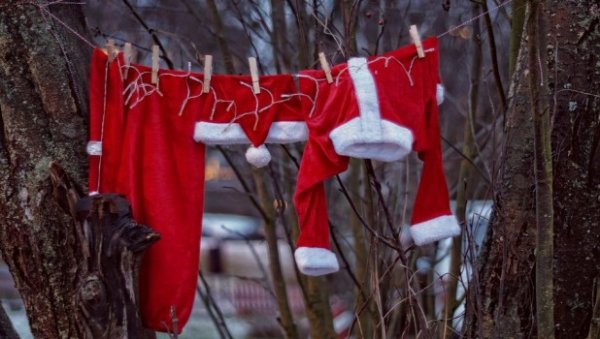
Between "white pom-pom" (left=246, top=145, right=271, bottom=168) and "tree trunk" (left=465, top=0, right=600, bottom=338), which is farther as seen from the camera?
"white pom-pom" (left=246, top=145, right=271, bottom=168)

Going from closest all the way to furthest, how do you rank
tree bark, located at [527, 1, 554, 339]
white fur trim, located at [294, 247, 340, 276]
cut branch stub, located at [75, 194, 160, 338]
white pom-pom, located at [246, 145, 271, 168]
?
tree bark, located at [527, 1, 554, 339] → cut branch stub, located at [75, 194, 160, 338] → white fur trim, located at [294, 247, 340, 276] → white pom-pom, located at [246, 145, 271, 168]

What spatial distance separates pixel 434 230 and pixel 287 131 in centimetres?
58

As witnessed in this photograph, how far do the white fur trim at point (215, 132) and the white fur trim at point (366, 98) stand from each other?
0.45 meters

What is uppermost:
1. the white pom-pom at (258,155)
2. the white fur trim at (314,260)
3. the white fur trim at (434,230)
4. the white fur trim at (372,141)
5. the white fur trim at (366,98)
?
the white fur trim at (366,98)

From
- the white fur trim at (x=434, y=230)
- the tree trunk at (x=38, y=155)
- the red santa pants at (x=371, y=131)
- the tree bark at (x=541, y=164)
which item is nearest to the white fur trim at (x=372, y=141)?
the red santa pants at (x=371, y=131)

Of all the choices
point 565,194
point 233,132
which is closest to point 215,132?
point 233,132

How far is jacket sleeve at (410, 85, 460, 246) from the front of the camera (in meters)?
2.69

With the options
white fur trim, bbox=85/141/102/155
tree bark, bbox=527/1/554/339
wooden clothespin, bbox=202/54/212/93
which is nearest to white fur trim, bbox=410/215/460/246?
tree bark, bbox=527/1/554/339

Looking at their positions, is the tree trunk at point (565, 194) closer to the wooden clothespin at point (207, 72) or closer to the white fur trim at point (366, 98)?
the white fur trim at point (366, 98)

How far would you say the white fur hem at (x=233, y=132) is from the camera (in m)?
2.77

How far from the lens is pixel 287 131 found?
2777 millimetres

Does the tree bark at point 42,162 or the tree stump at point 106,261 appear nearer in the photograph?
the tree stump at point 106,261

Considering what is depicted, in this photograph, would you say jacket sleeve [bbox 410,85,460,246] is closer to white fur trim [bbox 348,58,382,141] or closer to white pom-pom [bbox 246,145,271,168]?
white fur trim [bbox 348,58,382,141]

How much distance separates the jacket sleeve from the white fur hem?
414 millimetres
